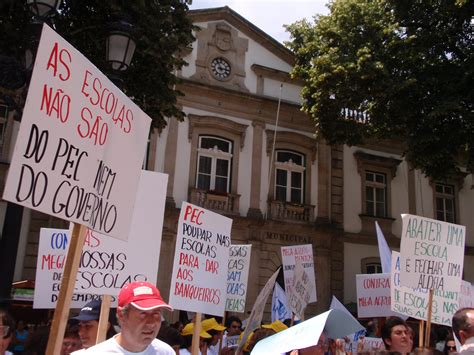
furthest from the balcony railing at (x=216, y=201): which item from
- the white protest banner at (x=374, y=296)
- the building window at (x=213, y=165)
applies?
the white protest banner at (x=374, y=296)

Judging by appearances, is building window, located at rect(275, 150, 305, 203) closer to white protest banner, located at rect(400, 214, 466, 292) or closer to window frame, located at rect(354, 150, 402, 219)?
window frame, located at rect(354, 150, 402, 219)

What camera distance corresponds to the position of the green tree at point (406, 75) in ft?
48.2

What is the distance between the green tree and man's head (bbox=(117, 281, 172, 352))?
12.5 meters

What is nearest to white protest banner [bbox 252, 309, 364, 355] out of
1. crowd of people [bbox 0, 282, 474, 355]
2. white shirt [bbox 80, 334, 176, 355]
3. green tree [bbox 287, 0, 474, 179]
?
crowd of people [bbox 0, 282, 474, 355]

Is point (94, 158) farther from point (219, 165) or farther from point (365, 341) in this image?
point (219, 165)

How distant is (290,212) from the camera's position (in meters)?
18.0

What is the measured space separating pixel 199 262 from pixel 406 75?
11.6 meters

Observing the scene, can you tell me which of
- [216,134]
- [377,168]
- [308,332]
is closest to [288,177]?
[216,134]

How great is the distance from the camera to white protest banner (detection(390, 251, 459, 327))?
691cm

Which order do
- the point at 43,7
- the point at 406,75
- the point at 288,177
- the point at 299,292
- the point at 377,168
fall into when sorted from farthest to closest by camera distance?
the point at 377,168 < the point at 288,177 < the point at 406,75 < the point at 299,292 < the point at 43,7

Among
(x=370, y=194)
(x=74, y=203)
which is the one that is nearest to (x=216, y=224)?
(x=74, y=203)

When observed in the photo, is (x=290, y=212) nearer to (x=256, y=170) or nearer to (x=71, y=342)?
(x=256, y=170)

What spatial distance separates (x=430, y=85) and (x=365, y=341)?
8621mm

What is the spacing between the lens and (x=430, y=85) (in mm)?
15062
